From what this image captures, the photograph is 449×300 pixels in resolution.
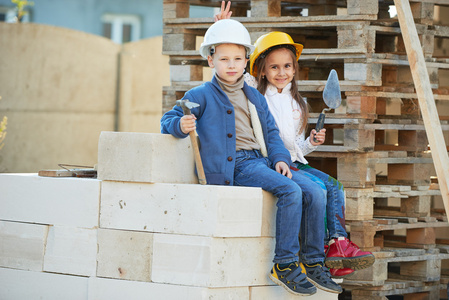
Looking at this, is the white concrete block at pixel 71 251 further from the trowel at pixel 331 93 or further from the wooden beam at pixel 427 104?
the wooden beam at pixel 427 104

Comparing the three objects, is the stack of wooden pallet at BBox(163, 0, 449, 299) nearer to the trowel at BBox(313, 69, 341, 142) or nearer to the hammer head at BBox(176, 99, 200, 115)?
the trowel at BBox(313, 69, 341, 142)

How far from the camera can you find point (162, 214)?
4996 millimetres

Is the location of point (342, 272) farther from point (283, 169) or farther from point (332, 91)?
point (332, 91)

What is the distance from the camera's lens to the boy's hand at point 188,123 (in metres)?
4.91

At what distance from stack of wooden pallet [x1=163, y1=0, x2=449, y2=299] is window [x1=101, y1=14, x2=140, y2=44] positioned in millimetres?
10442

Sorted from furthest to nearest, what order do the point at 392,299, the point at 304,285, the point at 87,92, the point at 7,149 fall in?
the point at 87,92 < the point at 7,149 < the point at 392,299 < the point at 304,285

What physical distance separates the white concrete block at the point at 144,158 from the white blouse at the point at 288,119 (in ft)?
2.69

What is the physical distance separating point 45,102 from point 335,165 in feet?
24.2

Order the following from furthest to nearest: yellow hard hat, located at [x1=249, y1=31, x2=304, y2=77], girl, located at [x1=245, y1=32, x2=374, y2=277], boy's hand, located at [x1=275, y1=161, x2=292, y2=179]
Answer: yellow hard hat, located at [x1=249, y1=31, x2=304, y2=77] → girl, located at [x1=245, y1=32, x2=374, y2=277] → boy's hand, located at [x1=275, y1=161, x2=292, y2=179]

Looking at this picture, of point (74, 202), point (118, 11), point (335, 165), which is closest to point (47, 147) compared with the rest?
point (118, 11)

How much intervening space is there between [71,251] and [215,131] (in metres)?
1.27

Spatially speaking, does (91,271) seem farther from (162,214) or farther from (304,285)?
(304,285)

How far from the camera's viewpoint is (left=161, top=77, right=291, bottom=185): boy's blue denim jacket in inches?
202

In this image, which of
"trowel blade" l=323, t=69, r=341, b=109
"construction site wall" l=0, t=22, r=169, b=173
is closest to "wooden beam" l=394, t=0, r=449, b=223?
"trowel blade" l=323, t=69, r=341, b=109
